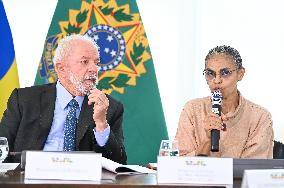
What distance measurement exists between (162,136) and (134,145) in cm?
25

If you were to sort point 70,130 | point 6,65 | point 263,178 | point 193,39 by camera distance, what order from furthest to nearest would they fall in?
point 193,39 < point 6,65 < point 70,130 < point 263,178

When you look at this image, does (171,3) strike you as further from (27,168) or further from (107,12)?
(27,168)

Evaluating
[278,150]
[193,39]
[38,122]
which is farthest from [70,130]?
[193,39]

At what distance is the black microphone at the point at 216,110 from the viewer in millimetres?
2422

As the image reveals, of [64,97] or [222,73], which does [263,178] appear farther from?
[64,97]

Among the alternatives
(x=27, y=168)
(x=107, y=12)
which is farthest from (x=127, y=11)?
(x=27, y=168)

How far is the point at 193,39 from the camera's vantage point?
479 centimetres

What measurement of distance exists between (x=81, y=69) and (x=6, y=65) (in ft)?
5.19

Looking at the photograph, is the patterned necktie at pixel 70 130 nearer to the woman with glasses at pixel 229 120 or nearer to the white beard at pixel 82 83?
the white beard at pixel 82 83

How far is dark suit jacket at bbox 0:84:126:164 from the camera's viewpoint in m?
2.77

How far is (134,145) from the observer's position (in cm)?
430

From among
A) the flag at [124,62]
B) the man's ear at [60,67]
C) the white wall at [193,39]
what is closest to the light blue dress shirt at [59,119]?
the man's ear at [60,67]

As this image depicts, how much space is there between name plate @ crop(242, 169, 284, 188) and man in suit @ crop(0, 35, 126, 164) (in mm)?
1243

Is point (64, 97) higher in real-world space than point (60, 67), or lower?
lower
